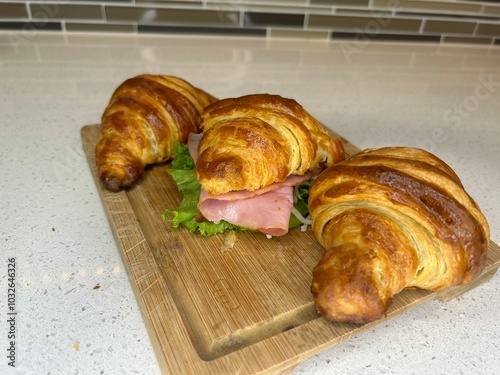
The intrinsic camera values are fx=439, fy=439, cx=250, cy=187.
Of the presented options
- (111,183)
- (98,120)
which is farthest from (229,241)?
(98,120)

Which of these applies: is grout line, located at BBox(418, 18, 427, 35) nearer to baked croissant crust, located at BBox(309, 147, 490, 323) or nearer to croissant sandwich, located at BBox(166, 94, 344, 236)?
croissant sandwich, located at BBox(166, 94, 344, 236)

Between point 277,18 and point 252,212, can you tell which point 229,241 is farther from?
point 277,18

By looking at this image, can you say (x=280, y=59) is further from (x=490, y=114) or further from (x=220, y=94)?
(x=490, y=114)

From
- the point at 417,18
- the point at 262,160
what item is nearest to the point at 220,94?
the point at 262,160

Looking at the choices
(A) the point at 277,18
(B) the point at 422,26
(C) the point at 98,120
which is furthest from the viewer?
(B) the point at 422,26

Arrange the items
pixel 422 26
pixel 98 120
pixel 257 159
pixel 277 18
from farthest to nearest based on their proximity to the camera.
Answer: pixel 422 26, pixel 277 18, pixel 98 120, pixel 257 159

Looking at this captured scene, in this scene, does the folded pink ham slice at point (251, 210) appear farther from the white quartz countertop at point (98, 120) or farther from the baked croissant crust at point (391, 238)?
the white quartz countertop at point (98, 120)

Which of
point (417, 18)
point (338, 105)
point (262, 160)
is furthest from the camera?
point (417, 18)
